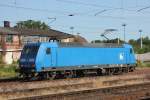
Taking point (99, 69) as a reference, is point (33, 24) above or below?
above

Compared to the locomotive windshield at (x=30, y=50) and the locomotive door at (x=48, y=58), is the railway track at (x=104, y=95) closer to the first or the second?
the locomotive door at (x=48, y=58)

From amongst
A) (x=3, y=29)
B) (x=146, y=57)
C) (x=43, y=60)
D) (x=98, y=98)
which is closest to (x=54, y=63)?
(x=43, y=60)

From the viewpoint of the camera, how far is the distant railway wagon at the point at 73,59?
30.4 m

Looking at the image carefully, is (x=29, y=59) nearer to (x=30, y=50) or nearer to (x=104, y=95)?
(x=30, y=50)

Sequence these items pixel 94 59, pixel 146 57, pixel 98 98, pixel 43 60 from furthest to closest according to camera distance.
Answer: pixel 146 57, pixel 94 59, pixel 43 60, pixel 98 98

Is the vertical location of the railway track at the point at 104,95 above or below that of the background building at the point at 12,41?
below

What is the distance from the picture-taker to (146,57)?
8056 cm

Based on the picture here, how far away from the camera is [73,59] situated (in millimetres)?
33219

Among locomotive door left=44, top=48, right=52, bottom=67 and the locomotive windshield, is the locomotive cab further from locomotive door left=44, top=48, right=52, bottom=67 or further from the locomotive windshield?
locomotive door left=44, top=48, right=52, bottom=67

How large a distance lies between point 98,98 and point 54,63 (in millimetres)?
13716

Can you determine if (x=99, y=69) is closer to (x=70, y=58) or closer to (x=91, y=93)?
(x=70, y=58)

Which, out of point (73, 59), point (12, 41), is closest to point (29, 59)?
point (73, 59)

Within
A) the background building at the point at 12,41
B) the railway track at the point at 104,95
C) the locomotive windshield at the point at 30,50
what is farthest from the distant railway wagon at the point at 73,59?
the background building at the point at 12,41

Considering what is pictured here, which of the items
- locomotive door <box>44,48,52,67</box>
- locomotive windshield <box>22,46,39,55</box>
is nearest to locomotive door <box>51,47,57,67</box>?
locomotive door <box>44,48,52,67</box>
